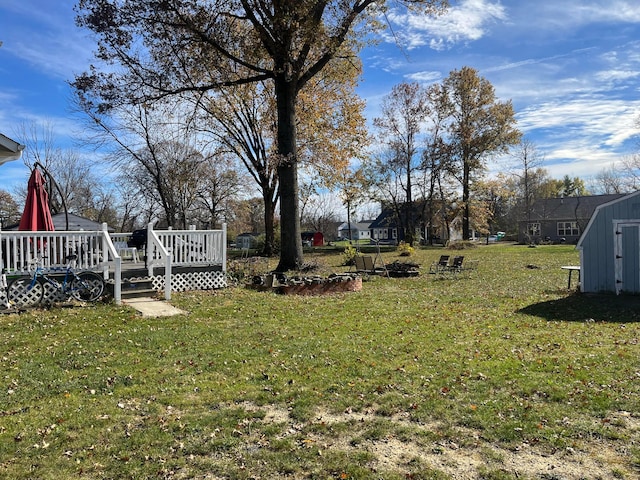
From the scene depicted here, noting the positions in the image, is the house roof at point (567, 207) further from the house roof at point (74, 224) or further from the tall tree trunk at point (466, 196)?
the house roof at point (74, 224)

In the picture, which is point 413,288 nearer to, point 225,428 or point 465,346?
point 465,346

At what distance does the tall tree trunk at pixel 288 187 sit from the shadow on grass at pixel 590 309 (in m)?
7.64

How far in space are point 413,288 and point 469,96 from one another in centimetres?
3165

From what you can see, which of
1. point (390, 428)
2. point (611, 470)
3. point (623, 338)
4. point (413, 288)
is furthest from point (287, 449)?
point (413, 288)

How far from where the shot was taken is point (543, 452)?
3.72 metres

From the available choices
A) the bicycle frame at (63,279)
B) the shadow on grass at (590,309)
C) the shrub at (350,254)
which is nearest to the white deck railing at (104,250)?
the bicycle frame at (63,279)

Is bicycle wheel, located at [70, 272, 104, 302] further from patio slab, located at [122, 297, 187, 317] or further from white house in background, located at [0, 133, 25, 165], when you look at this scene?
white house in background, located at [0, 133, 25, 165]

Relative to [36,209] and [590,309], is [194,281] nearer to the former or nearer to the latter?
[36,209]

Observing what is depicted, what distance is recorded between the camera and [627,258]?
12242 mm

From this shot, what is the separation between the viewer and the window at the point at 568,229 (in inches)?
2153

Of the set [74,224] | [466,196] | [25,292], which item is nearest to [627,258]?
[25,292]

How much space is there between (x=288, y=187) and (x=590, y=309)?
9598 mm

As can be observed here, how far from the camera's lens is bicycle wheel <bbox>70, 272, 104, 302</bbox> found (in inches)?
406

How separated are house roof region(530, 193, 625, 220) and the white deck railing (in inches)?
2025
